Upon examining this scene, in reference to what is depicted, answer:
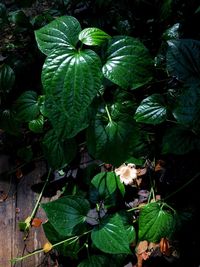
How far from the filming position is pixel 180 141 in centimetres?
142

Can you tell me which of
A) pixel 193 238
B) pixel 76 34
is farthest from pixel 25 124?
pixel 193 238

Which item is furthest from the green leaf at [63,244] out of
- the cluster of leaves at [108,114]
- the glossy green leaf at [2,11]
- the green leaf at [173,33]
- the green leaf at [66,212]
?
the glossy green leaf at [2,11]

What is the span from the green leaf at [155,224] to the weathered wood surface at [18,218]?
542mm

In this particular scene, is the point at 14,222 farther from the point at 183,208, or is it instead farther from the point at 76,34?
the point at 76,34

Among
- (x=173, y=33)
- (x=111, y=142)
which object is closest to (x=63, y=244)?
(x=111, y=142)

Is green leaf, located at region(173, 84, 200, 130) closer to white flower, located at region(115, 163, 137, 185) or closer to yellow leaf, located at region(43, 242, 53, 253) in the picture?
white flower, located at region(115, 163, 137, 185)

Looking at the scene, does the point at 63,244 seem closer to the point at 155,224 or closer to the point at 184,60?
the point at 155,224

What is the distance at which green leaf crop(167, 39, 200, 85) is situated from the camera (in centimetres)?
135

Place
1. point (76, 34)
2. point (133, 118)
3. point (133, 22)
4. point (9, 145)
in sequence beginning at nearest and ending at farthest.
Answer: point (76, 34), point (133, 118), point (133, 22), point (9, 145)

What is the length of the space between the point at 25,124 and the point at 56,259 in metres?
0.84

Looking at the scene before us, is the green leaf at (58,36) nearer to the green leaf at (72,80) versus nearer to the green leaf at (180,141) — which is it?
the green leaf at (72,80)

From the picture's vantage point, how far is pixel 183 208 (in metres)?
1.56

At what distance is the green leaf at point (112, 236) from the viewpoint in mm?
1344

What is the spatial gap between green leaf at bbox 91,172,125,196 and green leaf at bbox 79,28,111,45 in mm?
609
